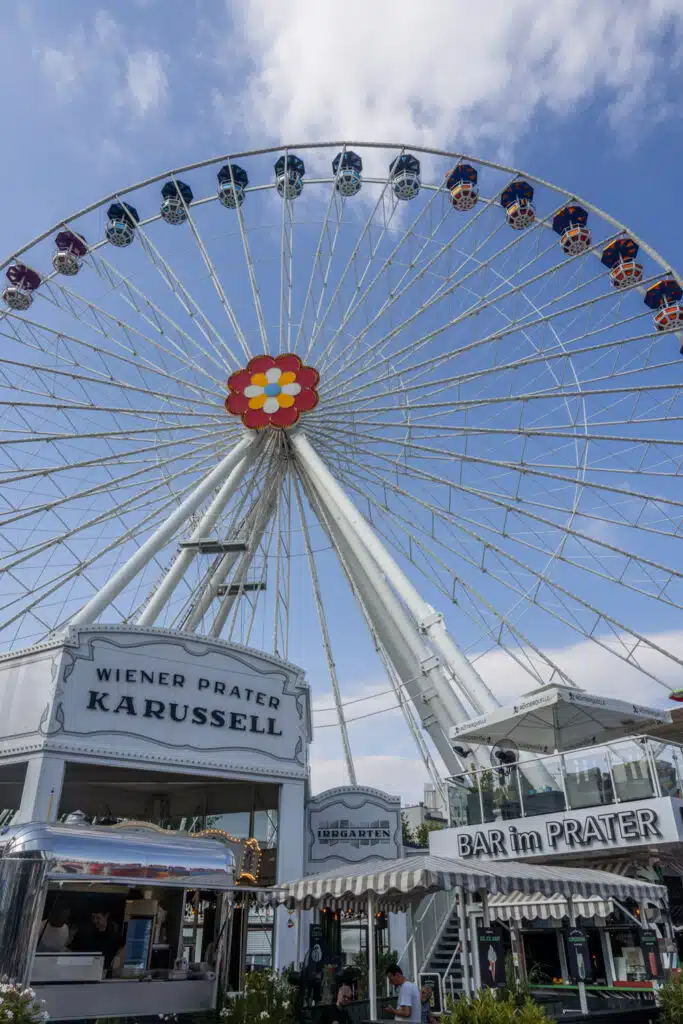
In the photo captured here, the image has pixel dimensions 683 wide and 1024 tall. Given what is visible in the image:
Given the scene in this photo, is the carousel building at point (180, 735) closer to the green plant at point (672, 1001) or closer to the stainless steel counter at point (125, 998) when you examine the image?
the stainless steel counter at point (125, 998)

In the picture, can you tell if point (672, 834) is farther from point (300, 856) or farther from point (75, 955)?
point (75, 955)

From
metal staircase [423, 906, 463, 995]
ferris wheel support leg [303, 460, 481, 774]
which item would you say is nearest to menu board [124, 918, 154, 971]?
metal staircase [423, 906, 463, 995]

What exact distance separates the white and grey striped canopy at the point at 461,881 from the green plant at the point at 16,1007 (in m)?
4.15

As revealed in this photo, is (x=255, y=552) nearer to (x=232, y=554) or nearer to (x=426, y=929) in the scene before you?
(x=232, y=554)

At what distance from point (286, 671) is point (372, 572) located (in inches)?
135

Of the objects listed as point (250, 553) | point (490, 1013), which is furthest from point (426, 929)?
point (250, 553)

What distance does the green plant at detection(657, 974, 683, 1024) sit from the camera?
392 inches

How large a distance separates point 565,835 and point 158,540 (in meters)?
10.7

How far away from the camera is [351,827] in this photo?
53.3 feet

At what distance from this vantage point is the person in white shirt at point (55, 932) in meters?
10.1

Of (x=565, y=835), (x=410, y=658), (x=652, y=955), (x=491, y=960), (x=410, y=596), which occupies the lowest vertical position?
(x=491, y=960)

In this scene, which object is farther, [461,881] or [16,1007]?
[461,881]

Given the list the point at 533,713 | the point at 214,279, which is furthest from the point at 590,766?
the point at 214,279

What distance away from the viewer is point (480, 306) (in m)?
21.4
